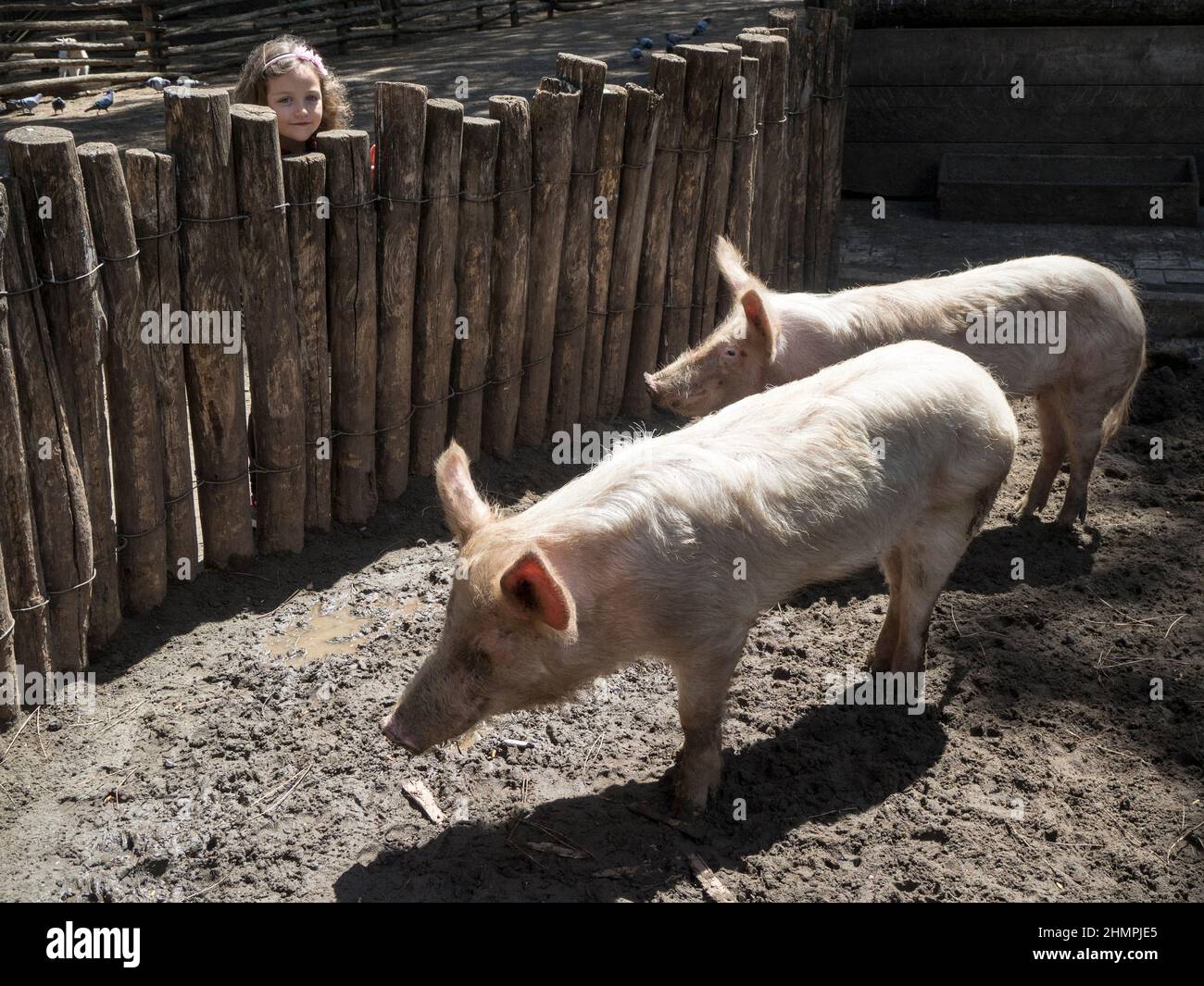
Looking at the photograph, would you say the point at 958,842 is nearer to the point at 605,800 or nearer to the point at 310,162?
the point at 605,800

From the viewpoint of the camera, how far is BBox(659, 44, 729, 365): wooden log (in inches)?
244

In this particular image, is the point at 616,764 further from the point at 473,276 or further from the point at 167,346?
the point at 473,276

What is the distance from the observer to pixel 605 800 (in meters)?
4.04

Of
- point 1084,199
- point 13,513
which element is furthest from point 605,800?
point 1084,199

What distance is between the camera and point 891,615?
462 centimetres

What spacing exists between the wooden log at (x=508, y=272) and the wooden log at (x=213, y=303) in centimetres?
138

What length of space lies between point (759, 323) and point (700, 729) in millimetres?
2034

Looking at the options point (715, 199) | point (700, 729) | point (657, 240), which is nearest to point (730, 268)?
point (657, 240)

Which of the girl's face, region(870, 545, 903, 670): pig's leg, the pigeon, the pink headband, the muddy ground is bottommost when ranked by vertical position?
the muddy ground

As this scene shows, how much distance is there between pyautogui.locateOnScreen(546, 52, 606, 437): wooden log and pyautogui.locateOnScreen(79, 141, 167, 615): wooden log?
2.20m

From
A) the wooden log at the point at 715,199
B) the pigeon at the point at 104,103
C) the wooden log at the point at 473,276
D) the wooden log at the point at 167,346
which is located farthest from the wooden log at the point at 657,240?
the pigeon at the point at 104,103

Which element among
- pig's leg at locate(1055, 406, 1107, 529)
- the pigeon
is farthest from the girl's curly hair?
the pigeon

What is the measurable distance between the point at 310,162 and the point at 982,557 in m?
3.40

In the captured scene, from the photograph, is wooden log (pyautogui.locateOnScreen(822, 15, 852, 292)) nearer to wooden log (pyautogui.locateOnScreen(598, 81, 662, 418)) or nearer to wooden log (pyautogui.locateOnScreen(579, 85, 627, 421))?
wooden log (pyautogui.locateOnScreen(598, 81, 662, 418))
